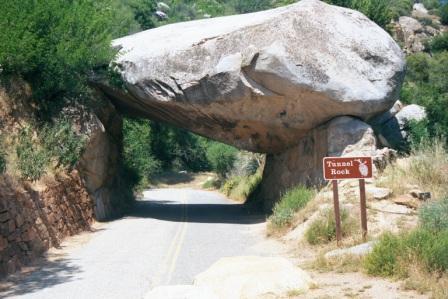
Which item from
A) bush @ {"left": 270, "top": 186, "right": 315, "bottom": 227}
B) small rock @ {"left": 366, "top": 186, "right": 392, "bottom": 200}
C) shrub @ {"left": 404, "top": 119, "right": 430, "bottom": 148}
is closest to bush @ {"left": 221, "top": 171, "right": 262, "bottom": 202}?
shrub @ {"left": 404, "top": 119, "right": 430, "bottom": 148}

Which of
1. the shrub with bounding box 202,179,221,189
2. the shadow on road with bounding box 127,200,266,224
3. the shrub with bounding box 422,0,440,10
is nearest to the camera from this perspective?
the shadow on road with bounding box 127,200,266,224

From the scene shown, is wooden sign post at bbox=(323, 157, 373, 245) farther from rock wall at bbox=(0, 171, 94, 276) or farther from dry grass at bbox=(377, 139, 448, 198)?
rock wall at bbox=(0, 171, 94, 276)

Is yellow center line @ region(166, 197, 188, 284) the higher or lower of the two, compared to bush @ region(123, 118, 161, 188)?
lower

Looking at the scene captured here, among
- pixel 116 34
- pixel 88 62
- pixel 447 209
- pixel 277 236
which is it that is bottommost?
pixel 277 236

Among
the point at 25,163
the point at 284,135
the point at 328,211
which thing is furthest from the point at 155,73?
the point at 328,211

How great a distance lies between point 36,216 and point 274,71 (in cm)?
840

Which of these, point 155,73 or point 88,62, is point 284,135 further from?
point 88,62

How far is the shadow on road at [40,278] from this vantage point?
33.3 feet

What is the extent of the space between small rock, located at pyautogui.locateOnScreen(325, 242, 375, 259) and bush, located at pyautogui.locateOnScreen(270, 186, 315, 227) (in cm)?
446

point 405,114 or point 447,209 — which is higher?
point 405,114

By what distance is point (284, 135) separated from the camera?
20.7 m

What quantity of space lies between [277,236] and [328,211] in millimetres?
2186

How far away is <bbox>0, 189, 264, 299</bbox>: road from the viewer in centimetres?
1018

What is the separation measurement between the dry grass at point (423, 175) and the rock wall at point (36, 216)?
8.86m
